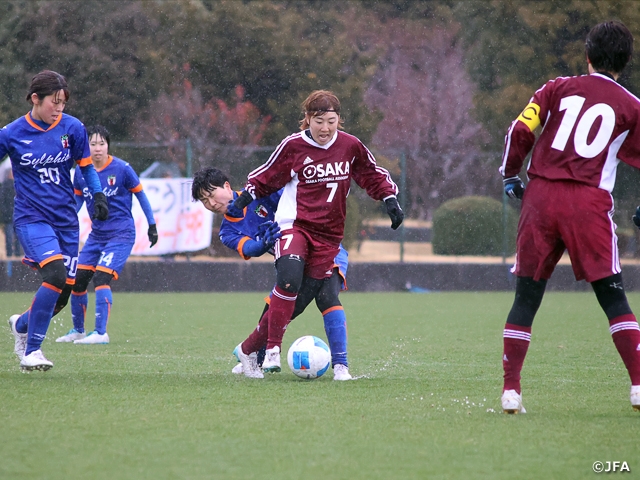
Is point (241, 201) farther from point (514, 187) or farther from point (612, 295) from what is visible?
point (612, 295)

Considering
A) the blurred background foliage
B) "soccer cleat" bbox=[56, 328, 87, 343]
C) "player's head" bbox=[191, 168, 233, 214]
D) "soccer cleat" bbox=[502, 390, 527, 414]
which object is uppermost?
the blurred background foliage

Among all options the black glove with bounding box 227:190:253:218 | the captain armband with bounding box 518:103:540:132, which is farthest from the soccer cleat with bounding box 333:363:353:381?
the captain armband with bounding box 518:103:540:132

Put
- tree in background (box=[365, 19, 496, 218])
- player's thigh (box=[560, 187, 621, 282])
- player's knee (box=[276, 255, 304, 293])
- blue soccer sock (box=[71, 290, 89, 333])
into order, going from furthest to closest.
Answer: tree in background (box=[365, 19, 496, 218])
blue soccer sock (box=[71, 290, 89, 333])
player's knee (box=[276, 255, 304, 293])
player's thigh (box=[560, 187, 621, 282])

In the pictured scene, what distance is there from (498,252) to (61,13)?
458 inches

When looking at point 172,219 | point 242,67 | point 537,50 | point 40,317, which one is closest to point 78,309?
point 40,317

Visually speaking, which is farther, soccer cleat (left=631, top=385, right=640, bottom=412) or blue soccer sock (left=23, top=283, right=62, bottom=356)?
blue soccer sock (left=23, top=283, right=62, bottom=356)

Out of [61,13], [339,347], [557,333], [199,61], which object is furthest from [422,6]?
[339,347]

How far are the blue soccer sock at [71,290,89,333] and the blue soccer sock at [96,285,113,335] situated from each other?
0.51 ft

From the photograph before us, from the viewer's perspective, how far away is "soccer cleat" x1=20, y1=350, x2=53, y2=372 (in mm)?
6281

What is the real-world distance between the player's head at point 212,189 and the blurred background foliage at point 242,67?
11983 millimetres

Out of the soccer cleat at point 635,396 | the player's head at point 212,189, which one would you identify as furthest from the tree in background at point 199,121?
the soccer cleat at point 635,396

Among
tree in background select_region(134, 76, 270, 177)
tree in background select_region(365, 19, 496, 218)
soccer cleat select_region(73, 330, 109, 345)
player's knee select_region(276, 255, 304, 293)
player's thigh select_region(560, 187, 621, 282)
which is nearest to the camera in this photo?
player's thigh select_region(560, 187, 621, 282)

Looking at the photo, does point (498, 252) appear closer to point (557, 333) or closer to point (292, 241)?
point (557, 333)

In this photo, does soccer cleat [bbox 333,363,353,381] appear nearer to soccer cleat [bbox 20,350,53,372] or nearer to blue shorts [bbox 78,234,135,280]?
soccer cleat [bbox 20,350,53,372]
